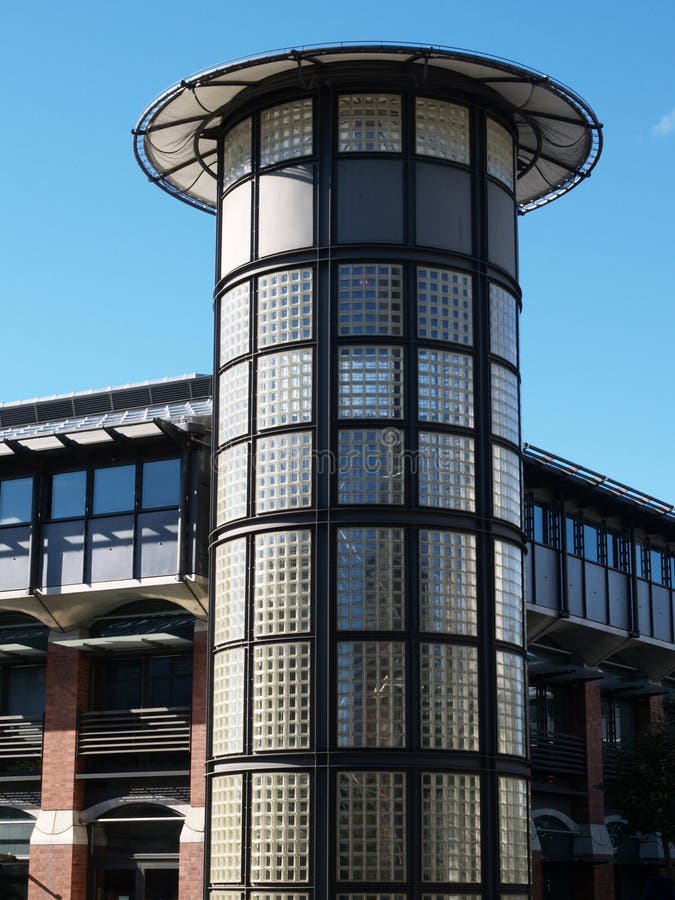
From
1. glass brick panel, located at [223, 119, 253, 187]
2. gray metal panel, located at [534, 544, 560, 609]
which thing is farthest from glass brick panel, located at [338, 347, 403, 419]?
gray metal panel, located at [534, 544, 560, 609]

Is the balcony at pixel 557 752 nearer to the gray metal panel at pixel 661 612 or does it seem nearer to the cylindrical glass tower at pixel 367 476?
the gray metal panel at pixel 661 612

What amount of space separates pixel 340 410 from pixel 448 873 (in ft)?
28.4

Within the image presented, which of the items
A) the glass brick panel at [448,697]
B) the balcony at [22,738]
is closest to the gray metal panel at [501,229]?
the glass brick panel at [448,697]

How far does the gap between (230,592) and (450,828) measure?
241 inches

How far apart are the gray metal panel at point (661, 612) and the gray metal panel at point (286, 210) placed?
731 inches

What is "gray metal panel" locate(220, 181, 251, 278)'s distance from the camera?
30.4 metres

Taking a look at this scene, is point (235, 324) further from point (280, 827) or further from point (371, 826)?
point (371, 826)

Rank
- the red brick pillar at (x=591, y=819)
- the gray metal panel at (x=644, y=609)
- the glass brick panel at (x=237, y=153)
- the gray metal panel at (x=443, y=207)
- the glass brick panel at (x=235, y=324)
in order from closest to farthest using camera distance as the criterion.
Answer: the gray metal panel at (x=443, y=207), the glass brick panel at (x=235, y=324), the glass brick panel at (x=237, y=153), the red brick pillar at (x=591, y=819), the gray metal panel at (x=644, y=609)

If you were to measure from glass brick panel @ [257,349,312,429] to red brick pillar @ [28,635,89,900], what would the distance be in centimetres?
930

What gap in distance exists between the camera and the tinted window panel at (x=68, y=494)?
34.4m

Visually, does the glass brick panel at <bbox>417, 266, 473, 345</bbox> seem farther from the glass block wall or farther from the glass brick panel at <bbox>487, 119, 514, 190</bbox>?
the glass brick panel at <bbox>487, 119, 514, 190</bbox>

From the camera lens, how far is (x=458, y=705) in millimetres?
27281

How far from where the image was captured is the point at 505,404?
2986 centimetres

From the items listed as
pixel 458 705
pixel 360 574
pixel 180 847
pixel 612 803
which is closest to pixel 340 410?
pixel 360 574
